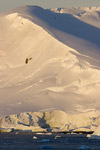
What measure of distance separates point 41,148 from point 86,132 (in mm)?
73930

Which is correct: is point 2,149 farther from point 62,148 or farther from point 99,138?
point 99,138

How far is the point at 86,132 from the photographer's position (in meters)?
200

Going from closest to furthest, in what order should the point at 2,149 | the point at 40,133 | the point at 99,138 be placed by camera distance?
the point at 2,149 → the point at 99,138 → the point at 40,133

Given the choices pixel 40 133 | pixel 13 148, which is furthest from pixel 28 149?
pixel 40 133

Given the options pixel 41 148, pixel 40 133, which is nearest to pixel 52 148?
pixel 41 148

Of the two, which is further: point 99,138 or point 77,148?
point 99,138

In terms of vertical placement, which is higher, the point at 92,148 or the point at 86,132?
the point at 86,132

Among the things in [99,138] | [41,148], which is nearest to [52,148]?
[41,148]

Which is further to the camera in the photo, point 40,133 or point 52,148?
point 40,133

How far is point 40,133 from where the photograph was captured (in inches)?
7830

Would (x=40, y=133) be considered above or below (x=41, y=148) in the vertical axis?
above

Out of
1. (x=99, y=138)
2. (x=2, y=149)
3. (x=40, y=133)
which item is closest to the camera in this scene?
(x=2, y=149)

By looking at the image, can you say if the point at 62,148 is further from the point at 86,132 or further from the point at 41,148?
the point at 86,132

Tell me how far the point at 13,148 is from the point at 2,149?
5.05 meters
